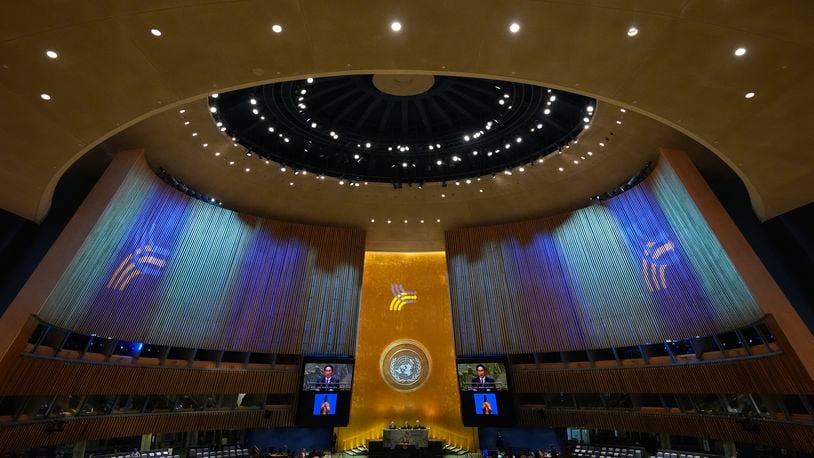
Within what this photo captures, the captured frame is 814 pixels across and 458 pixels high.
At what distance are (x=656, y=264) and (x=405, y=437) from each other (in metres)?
12.1

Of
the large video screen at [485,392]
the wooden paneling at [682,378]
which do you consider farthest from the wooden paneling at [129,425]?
the wooden paneling at [682,378]

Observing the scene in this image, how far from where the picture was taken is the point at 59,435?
34.4 feet

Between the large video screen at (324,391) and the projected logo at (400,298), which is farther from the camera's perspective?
the projected logo at (400,298)

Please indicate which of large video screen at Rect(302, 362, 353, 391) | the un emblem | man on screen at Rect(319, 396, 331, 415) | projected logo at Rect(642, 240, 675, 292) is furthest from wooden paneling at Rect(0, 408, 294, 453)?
projected logo at Rect(642, 240, 675, 292)

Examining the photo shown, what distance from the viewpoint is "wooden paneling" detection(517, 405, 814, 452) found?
30.1 feet

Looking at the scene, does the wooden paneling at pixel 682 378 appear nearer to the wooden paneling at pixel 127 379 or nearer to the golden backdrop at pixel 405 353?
the golden backdrop at pixel 405 353

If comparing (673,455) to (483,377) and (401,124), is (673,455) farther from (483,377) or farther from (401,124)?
(401,124)

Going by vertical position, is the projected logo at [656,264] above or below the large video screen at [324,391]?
above

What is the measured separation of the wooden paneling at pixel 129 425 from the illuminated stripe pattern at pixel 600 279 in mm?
8043

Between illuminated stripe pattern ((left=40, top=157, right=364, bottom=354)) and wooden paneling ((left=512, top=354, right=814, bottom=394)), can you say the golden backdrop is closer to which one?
illuminated stripe pattern ((left=40, top=157, right=364, bottom=354))

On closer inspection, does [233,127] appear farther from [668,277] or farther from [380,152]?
[668,277]

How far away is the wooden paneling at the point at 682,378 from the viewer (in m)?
9.30

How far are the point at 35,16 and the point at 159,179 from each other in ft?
26.9

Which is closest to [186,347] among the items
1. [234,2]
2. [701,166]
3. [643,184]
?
[234,2]
